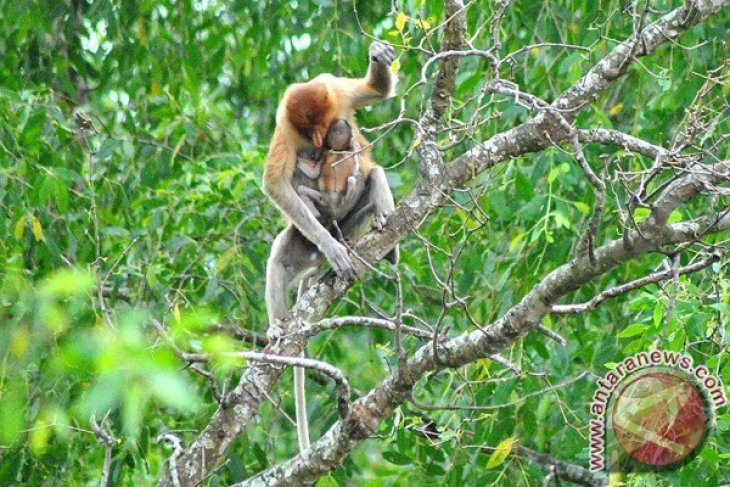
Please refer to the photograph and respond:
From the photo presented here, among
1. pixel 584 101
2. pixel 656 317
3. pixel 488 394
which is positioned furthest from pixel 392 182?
pixel 656 317

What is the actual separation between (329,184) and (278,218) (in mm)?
736

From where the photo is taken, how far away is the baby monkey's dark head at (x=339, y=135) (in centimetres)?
564

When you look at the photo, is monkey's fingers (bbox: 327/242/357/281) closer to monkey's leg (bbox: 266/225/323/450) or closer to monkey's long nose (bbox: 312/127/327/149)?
monkey's leg (bbox: 266/225/323/450)

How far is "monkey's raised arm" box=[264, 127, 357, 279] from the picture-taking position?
5.54 m

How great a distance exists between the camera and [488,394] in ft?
16.9

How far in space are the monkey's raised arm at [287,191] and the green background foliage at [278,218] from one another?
0.98 ft

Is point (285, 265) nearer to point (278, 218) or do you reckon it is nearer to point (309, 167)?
point (309, 167)

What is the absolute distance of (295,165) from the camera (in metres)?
5.92

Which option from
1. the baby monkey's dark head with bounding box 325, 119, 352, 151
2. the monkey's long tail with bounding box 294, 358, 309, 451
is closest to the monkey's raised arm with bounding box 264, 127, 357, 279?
the baby monkey's dark head with bounding box 325, 119, 352, 151

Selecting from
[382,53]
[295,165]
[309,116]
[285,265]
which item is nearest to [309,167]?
[295,165]

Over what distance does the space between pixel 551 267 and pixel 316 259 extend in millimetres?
1109

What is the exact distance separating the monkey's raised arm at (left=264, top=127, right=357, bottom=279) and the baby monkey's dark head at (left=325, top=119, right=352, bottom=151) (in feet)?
0.79

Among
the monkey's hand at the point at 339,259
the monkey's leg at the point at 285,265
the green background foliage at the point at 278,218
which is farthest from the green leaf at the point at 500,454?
the monkey's leg at the point at 285,265

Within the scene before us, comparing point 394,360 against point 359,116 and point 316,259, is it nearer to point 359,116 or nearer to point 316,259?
point 316,259
